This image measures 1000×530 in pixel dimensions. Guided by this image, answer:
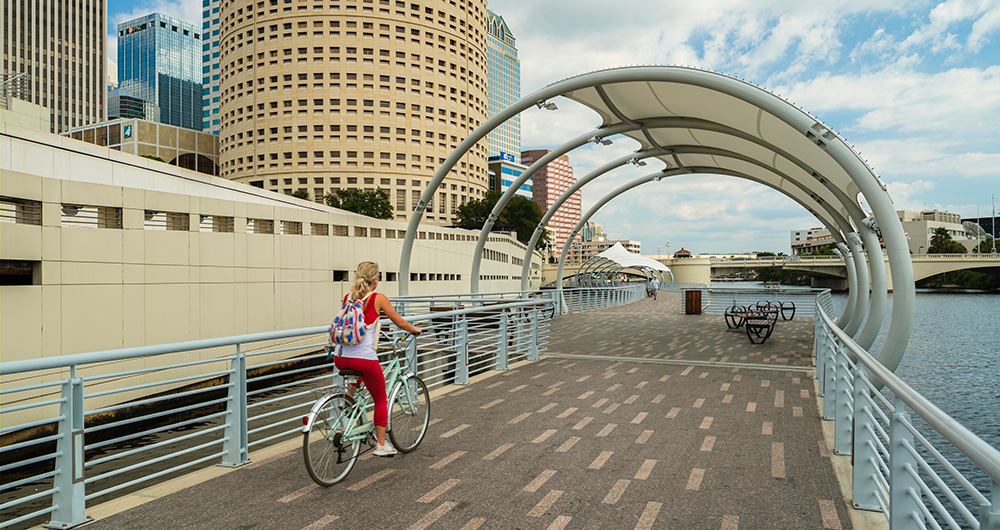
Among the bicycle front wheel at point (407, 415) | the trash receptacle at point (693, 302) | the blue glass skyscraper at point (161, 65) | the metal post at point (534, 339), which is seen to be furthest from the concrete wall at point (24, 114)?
the blue glass skyscraper at point (161, 65)

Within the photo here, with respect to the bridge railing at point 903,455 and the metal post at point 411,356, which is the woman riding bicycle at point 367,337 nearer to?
the metal post at point 411,356

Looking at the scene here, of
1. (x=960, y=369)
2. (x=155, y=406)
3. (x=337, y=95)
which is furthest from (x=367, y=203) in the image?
(x=960, y=369)

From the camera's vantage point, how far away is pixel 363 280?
15.5 feet

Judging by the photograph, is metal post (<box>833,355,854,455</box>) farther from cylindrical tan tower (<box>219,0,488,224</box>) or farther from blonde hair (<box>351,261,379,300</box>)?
cylindrical tan tower (<box>219,0,488,224</box>)

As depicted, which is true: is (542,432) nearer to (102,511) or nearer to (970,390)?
(102,511)

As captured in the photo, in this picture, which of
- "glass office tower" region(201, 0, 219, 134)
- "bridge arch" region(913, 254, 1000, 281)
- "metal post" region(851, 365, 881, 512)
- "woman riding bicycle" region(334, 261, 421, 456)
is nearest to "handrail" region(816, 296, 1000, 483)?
"metal post" region(851, 365, 881, 512)

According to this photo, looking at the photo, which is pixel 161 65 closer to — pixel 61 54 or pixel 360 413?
pixel 61 54

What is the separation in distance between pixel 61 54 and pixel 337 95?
62577 mm

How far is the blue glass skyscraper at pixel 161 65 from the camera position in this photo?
18750cm

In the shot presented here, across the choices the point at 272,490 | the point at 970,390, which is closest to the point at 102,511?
the point at 272,490

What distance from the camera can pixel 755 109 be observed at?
11430mm

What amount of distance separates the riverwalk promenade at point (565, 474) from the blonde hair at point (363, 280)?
1.47 meters

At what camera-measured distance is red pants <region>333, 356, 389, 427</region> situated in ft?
15.7

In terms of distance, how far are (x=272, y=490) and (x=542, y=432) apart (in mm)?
2729
